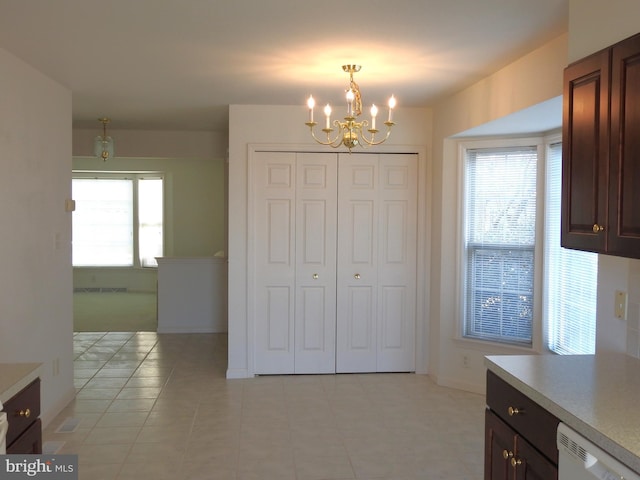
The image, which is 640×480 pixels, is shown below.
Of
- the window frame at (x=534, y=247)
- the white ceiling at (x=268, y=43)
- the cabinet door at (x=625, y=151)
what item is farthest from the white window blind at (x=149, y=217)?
the cabinet door at (x=625, y=151)

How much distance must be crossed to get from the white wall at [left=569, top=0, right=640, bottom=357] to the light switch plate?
0.02 m

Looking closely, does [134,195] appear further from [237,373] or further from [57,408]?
[57,408]

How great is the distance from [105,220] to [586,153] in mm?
10097

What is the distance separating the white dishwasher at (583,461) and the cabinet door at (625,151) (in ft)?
2.20

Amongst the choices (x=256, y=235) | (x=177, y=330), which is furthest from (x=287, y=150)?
(x=177, y=330)

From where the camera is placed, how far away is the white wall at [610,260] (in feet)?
7.54

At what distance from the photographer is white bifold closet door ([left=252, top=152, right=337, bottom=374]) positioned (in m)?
5.27

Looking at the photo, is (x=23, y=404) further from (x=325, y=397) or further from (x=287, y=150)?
(x=287, y=150)

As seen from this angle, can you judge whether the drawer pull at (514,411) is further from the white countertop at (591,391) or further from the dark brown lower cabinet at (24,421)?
the dark brown lower cabinet at (24,421)

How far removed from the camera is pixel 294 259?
5.32 m

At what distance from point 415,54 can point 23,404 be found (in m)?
2.73

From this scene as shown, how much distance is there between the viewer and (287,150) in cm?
524

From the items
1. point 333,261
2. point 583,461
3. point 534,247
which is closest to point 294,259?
point 333,261

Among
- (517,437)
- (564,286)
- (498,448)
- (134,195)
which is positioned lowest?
(498,448)
